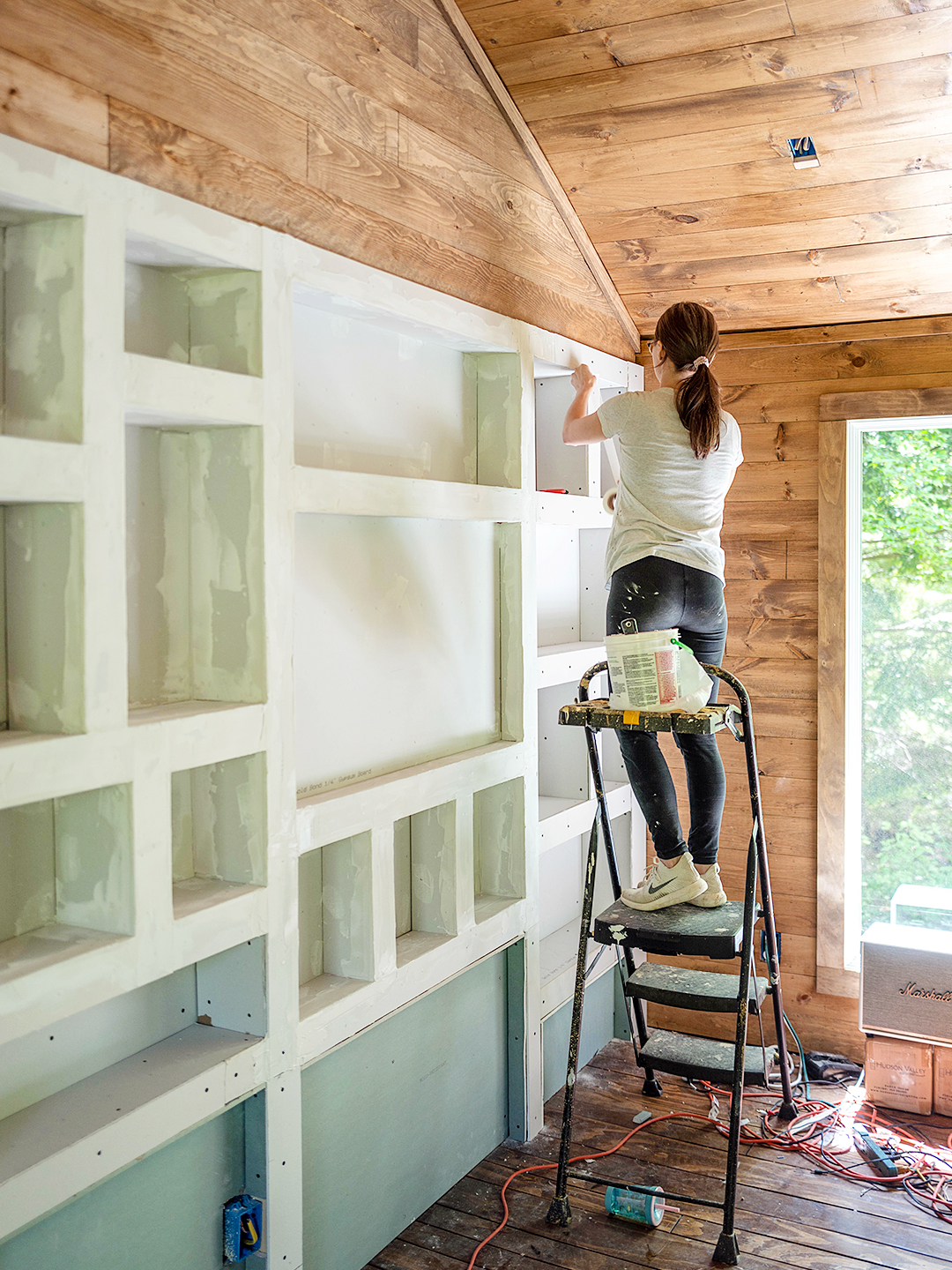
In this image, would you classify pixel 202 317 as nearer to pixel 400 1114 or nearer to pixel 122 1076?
pixel 122 1076

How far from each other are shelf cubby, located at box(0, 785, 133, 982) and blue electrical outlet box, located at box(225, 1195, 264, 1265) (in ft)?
2.17

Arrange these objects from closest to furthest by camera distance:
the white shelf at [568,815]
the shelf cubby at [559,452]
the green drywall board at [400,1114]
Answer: the green drywall board at [400,1114] → the white shelf at [568,815] → the shelf cubby at [559,452]

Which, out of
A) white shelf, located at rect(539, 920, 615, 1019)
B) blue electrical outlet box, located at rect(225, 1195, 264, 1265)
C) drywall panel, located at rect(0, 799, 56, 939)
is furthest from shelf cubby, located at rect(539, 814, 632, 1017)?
drywall panel, located at rect(0, 799, 56, 939)

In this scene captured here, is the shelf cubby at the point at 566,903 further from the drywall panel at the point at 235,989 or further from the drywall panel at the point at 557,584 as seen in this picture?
the drywall panel at the point at 235,989

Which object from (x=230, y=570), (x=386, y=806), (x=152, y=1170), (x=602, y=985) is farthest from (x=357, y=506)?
(x=602, y=985)

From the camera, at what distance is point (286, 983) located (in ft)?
6.39

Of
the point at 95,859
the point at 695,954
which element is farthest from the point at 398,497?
the point at 695,954

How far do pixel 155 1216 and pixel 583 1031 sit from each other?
5.77ft

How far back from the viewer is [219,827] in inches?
76.0

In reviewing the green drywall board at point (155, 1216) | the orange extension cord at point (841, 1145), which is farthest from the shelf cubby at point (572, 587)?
the green drywall board at point (155, 1216)

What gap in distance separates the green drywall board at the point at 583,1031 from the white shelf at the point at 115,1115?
1.38 meters

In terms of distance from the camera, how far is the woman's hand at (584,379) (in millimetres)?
2873

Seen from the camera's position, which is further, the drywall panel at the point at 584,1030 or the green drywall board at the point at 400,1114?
the drywall panel at the point at 584,1030

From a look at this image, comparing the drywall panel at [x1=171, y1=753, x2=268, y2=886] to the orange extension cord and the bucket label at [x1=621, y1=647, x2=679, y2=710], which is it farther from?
the orange extension cord
